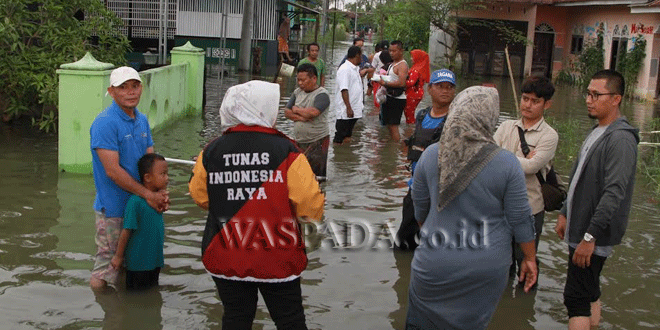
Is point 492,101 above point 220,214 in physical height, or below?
above

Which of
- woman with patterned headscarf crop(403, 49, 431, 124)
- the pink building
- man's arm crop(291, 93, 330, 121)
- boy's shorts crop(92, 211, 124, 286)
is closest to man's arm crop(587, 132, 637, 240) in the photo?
boy's shorts crop(92, 211, 124, 286)

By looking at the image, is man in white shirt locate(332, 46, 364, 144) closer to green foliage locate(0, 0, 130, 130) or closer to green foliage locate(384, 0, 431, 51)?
green foliage locate(0, 0, 130, 130)

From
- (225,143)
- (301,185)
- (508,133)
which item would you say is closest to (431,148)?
(301,185)

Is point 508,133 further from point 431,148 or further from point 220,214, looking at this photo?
point 220,214

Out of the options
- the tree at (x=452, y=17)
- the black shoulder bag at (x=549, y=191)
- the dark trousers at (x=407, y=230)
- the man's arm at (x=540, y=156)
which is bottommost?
the dark trousers at (x=407, y=230)

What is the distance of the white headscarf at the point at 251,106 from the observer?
12.1 ft

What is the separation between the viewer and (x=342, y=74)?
10852 millimetres

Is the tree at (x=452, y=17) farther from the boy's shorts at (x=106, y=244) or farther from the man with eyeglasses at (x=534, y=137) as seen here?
the boy's shorts at (x=106, y=244)

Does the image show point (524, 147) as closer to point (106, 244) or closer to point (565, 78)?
point (106, 244)

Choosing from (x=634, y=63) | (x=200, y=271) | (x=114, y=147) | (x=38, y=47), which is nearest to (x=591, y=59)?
(x=634, y=63)

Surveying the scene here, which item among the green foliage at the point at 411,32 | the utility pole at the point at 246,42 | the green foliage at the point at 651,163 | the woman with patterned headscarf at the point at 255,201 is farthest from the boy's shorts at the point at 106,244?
the green foliage at the point at 411,32

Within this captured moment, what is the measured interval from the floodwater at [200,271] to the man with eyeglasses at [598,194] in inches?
35.5

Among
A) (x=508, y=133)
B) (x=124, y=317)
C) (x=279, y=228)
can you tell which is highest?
(x=508, y=133)

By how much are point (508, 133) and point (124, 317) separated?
2.85 meters
